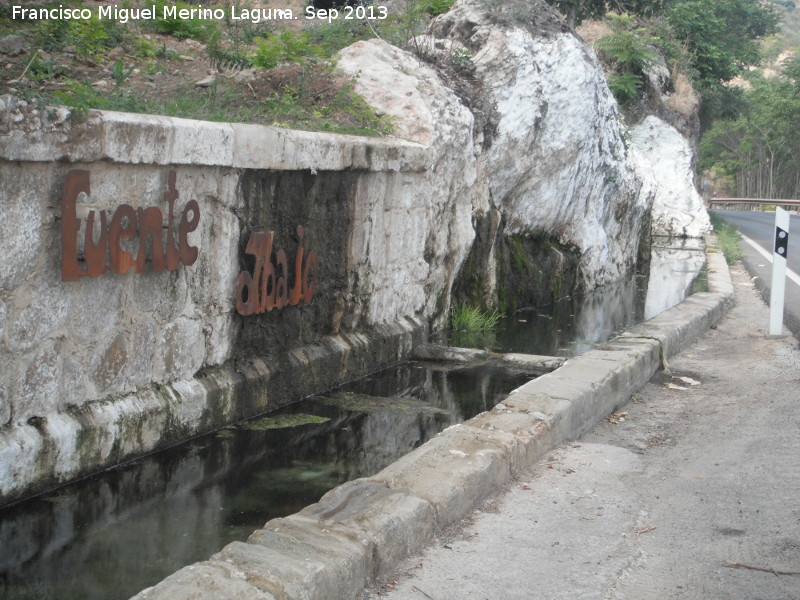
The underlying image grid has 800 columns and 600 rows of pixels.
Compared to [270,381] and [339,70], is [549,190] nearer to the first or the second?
[339,70]

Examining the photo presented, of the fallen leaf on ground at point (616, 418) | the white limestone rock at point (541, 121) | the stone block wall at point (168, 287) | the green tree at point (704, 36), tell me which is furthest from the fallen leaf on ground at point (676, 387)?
the green tree at point (704, 36)

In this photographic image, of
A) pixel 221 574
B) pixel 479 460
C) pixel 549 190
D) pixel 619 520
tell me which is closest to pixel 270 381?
pixel 479 460

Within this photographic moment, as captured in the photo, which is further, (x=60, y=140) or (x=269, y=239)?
(x=269, y=239)

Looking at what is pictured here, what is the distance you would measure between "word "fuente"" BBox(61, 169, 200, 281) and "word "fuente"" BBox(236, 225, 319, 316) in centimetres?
55

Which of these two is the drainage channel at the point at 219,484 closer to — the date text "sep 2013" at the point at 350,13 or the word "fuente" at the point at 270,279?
the word "fuente" at the point at 270,279

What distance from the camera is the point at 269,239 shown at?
5617 mm

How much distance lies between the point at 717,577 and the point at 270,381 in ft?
10.4

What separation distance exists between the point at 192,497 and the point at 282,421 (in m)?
1.30

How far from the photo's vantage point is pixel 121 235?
4.44 metres

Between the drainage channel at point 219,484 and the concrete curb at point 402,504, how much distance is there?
57 cm

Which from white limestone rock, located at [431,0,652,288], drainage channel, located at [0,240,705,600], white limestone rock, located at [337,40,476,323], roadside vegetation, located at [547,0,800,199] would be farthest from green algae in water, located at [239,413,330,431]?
roadside vegetation, located at [547,0,800,199]

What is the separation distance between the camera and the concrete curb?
2904 millimetres

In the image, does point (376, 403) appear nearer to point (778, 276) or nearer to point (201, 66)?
point (201, 66)

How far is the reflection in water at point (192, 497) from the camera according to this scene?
3525 mm
